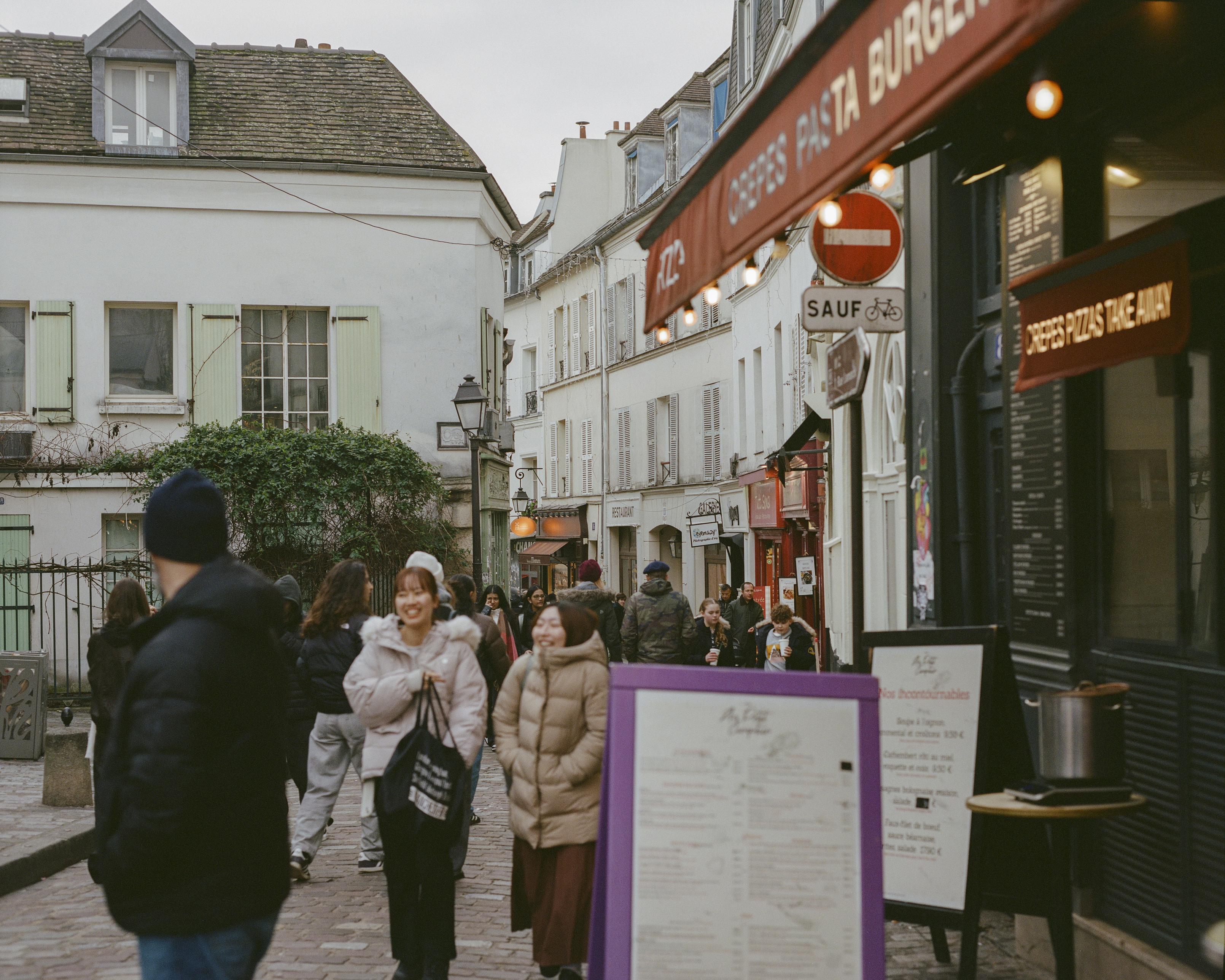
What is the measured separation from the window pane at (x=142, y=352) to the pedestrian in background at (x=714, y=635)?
8.38 meters

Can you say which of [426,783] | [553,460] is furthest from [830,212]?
[553,460]

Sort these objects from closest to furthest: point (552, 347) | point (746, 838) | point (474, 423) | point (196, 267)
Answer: point (746, 838) → point (474, 423) → point (196, 267) → point (552, 347)

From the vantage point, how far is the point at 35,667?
1356 cm

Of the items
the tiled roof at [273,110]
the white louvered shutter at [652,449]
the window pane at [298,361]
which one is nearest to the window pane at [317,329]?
the window pane at [298,361]

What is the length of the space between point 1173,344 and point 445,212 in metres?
17.3

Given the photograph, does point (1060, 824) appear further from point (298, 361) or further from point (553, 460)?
point (553, 460)

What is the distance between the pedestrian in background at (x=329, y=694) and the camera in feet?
27.2

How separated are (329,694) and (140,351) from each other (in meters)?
13.3

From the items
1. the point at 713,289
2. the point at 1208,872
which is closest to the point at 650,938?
the point at 1208,872

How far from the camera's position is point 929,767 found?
596 cm

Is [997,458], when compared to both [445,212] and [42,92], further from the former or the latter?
[42,92]

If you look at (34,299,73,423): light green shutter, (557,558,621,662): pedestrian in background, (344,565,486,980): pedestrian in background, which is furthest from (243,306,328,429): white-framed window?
(344,565,486,980): pedestrian in background

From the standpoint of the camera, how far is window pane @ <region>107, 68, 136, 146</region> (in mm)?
20625

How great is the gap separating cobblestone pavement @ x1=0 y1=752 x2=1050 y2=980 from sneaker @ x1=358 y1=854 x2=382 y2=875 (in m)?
0.08
